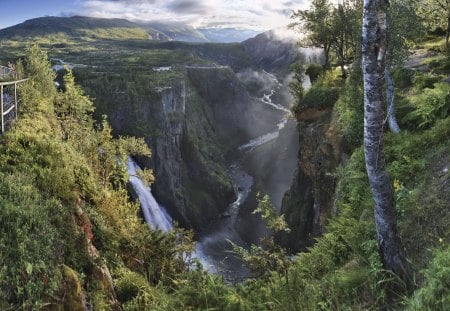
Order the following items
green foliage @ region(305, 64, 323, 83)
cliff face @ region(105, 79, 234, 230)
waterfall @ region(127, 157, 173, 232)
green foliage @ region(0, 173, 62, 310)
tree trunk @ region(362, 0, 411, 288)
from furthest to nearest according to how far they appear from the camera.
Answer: cliff face @ region(105, 79, 234, 230)
green foliage @ region(305, 64, 323, 83)
waterfall @ region(127, 157, 173, 232)
green foliage @ region(0, 173, 62, 310)
tree trunk @ region(362, 0, 411, 288)

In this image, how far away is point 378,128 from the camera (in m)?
8.68

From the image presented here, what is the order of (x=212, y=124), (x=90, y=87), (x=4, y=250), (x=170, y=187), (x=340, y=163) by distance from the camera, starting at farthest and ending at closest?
(x=212, y=124) → (x=90, y=87) → (x=170, y=187) → (x=340, y=163) → (x=4, y=250)

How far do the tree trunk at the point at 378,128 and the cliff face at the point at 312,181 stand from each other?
14003 mm

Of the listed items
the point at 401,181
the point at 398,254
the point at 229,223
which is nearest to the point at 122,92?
the point at 229,223

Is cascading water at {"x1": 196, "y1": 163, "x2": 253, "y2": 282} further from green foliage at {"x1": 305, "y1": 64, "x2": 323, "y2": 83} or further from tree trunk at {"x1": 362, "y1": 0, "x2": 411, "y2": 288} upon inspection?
tree trunk at {"x1": 362, "y1": 0, "x2": 411, "y2": 288}

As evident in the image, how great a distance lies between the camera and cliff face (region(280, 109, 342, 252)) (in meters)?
25.7

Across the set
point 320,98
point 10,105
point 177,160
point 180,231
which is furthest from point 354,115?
point 177,160

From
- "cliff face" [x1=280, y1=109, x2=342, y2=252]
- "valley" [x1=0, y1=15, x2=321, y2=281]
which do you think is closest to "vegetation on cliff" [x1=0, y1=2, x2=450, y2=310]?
"cliff face" [x1=280, y1=109, x2=342, y2=252]

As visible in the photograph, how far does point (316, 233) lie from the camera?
27.1m

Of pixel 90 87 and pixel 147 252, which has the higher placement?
pixel 90 87

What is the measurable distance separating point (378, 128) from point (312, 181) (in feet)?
71.7

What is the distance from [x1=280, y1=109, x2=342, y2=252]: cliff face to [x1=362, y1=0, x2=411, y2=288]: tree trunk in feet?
45.9

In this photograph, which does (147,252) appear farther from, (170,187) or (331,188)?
(170,187)

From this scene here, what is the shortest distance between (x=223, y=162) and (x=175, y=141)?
21856mm
